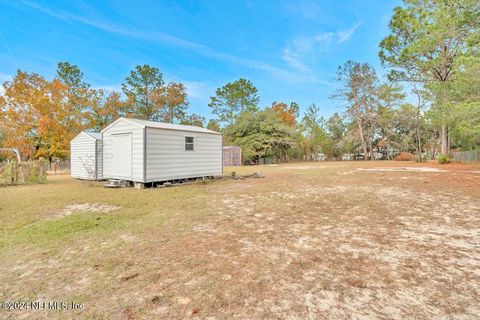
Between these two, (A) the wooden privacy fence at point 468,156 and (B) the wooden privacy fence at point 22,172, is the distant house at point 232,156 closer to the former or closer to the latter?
(B) the wooden privacy fence at point 22,172

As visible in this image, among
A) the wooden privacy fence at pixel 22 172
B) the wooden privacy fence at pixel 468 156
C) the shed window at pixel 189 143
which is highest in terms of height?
the shed window at pixel 189 143

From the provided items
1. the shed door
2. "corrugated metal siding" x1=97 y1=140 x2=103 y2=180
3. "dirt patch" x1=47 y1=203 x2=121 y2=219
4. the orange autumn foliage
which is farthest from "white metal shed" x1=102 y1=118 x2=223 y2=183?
the orange autumn foliage

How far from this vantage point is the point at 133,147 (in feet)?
27.5

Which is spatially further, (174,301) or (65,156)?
(65,156)

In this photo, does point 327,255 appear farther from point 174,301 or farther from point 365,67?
point 365,67

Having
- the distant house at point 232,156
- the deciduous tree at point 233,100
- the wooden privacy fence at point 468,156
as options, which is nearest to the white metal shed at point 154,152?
the distant house at point 232,156

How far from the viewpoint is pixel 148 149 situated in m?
8.06

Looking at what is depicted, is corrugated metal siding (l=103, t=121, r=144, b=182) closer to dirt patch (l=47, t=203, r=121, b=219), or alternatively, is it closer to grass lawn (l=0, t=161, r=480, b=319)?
dirt patch (l=47, t=203, r=121, b=219)

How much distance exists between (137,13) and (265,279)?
15090 millimetres

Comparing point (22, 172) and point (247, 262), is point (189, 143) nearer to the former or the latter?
point (22, 172)

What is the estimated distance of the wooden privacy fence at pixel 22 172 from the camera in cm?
898

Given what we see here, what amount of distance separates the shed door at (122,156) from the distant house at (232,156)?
14986 millimetres

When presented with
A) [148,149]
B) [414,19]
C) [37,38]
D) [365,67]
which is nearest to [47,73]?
[37,38]

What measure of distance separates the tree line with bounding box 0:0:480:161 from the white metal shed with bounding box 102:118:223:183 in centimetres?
1050
